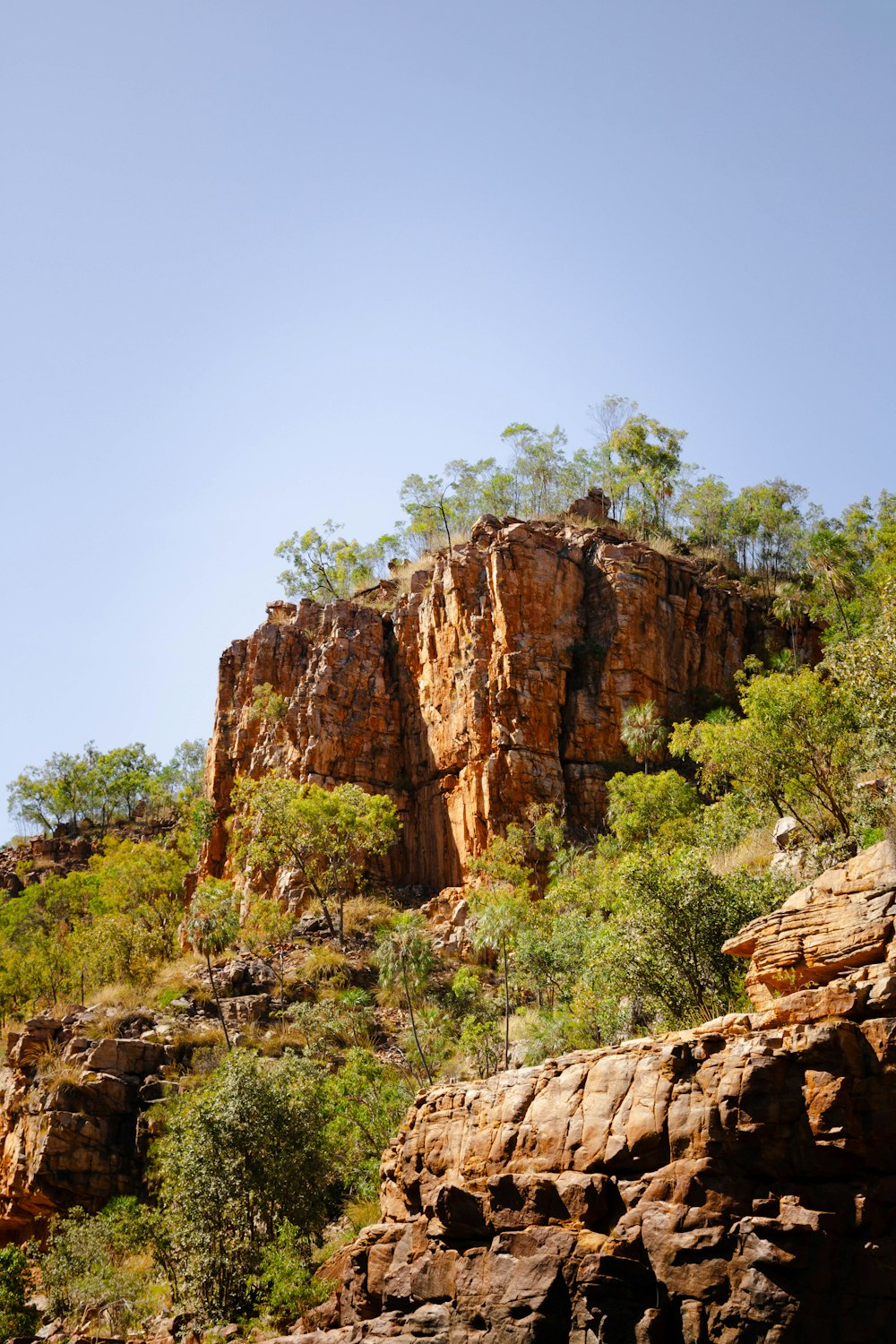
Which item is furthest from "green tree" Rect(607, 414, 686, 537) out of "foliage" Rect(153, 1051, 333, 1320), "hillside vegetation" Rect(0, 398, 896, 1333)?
"foliage" Rect(153, 1051, 333, 1320)

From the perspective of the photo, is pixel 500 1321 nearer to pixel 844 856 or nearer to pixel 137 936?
pixel 844 856

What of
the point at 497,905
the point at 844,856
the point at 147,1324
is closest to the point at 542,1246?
the point at 844,856

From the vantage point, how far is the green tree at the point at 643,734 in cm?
5091

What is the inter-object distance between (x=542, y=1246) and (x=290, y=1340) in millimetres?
6196

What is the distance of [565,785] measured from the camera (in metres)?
51.4

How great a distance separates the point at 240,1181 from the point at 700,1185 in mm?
15913

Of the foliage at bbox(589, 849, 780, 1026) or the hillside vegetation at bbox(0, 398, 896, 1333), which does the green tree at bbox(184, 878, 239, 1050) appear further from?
the foliage at bbox(589, 849, 780, 1026)

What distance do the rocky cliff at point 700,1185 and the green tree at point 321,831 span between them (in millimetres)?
28655

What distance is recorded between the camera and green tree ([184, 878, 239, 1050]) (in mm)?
44062

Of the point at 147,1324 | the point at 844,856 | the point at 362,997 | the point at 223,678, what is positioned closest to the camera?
the point at 844,856

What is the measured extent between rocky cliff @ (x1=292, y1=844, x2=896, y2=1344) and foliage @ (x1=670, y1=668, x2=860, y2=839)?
11.7 meters

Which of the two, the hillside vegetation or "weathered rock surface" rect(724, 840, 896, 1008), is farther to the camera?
the hillside vegetation

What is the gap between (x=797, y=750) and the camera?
3266 centimetres

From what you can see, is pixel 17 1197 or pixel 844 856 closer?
pixel 844 856
